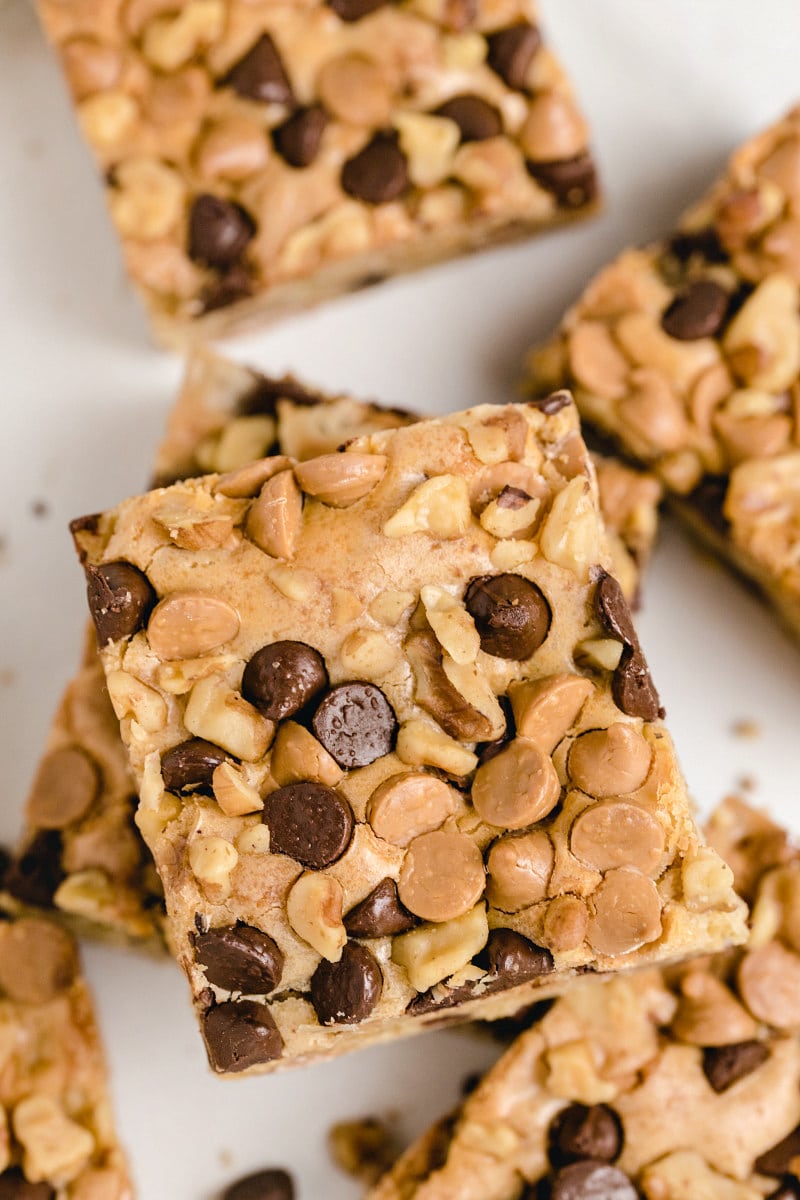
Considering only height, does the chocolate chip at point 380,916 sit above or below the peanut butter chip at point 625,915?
above

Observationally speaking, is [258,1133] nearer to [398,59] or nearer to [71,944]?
[71,944]

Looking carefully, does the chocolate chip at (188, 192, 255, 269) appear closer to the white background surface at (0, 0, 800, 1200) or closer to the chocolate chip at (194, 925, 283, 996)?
the white background surface at (0, 0, 800, 1200)

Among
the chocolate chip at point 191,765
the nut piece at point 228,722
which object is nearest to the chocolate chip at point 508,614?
the nut piece at point 228,722

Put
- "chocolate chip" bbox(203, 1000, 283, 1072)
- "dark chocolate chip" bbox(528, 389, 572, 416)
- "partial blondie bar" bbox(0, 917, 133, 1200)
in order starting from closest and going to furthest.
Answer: "chocolate chip" bbox(203, 1000, 283, 1072), "dark chocolate chip" bbox(528, 389, 572, 416), "partial blondie bar" bbox(0, 917, 133, 1200)

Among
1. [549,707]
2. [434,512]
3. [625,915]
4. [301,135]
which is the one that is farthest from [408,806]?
[301,135]

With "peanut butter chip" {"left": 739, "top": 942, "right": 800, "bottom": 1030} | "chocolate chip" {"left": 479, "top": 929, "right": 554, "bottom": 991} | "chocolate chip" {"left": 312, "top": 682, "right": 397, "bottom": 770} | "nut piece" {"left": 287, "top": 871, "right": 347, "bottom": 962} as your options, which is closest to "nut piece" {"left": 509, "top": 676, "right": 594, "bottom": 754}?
"chocolate chip" {"left": 312, "top": 682, "right": 397, "bottom": 770}

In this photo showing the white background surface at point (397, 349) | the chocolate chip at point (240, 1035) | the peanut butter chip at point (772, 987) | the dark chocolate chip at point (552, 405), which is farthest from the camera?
the white background surface at point (397, 349)

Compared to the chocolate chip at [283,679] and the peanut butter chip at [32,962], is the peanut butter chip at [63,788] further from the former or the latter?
the chocolate chip at [283,679]
